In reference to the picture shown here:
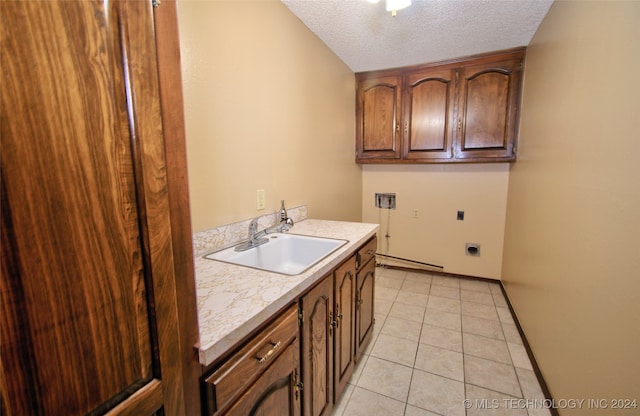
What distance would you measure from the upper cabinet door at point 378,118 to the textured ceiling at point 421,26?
35 cm

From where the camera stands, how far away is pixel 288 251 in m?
1.61

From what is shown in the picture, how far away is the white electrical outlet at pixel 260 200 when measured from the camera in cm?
166

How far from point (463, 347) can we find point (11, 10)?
249 cm

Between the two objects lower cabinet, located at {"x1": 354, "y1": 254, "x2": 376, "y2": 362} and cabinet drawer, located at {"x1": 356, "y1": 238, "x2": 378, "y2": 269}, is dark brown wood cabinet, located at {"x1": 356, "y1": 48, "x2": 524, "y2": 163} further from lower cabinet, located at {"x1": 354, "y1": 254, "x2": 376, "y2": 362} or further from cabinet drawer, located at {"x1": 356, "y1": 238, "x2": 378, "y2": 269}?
lower cabinet, located at {"x1": 354, "y1": 254, "x2": 376, "y2": 362}

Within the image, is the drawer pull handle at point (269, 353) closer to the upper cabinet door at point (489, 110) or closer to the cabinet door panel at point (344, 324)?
the cabinet door panel at point (344, 324)

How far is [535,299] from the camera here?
5.98ft

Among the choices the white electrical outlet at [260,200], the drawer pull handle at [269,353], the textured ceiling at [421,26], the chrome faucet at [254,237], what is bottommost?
the drawer pull handle at [269,353]

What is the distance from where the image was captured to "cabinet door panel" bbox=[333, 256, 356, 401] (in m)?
1.34

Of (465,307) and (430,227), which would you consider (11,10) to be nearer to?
(465,307)

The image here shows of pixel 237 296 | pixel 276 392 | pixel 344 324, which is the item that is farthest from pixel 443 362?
pixel 237 296

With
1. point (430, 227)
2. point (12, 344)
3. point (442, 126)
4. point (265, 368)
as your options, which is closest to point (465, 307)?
point (430, 227)

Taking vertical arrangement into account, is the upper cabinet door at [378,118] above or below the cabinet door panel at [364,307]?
above

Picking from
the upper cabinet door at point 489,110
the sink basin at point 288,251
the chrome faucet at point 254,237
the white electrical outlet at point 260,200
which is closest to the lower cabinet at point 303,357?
the sink basin at point 288,251

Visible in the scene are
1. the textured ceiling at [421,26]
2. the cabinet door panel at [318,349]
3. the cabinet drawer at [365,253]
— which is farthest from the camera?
the textured ceiling at [421,26]
